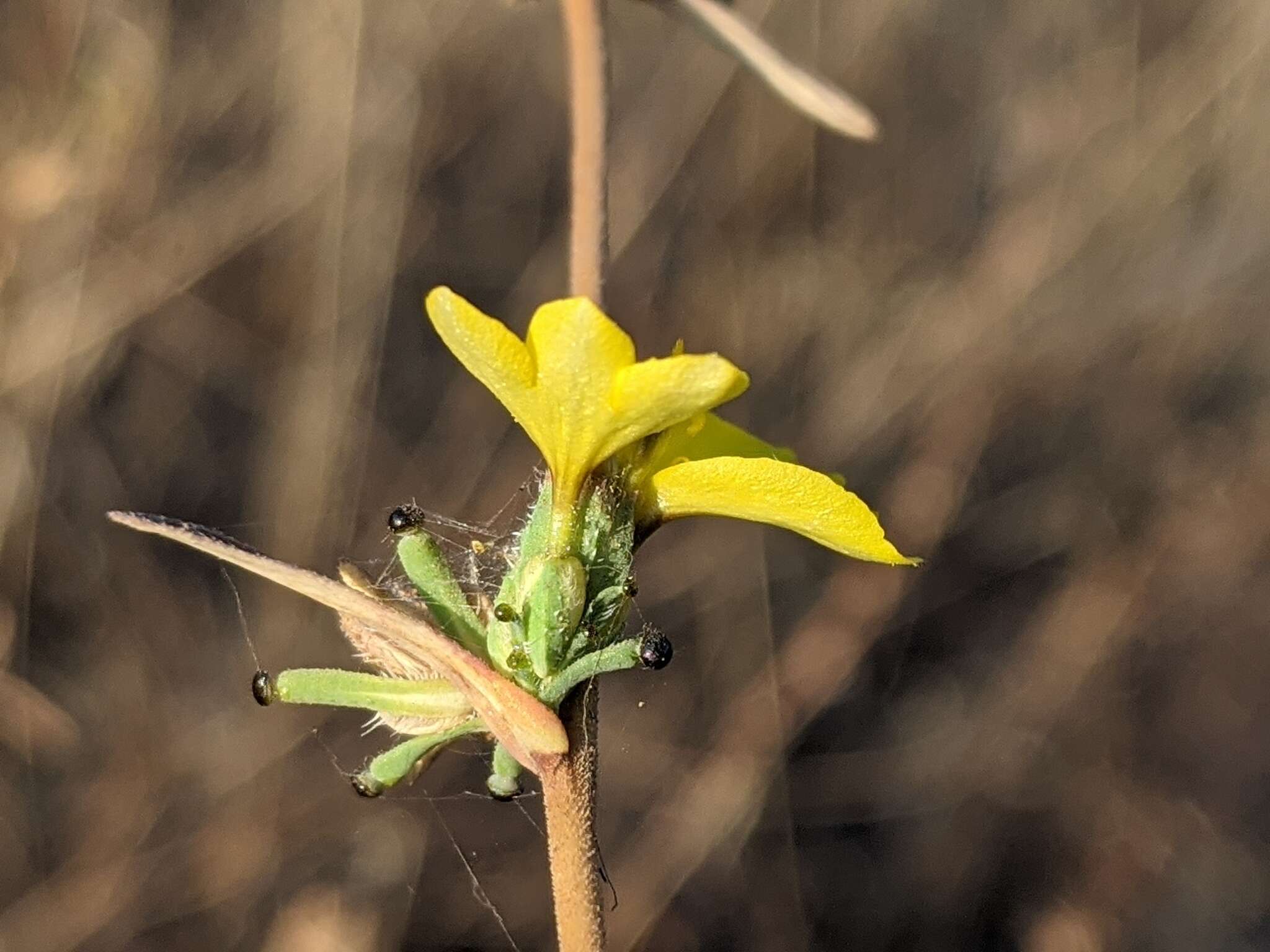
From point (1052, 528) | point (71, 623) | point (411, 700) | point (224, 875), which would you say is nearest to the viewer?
point (411, 700)

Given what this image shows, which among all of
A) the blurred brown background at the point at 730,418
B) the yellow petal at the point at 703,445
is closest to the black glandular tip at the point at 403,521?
the yellow petal at the point at 703,445

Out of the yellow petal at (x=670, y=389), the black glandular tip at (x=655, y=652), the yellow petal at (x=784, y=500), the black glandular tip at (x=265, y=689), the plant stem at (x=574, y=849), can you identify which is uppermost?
the yellow petal at (x=670, y=389)

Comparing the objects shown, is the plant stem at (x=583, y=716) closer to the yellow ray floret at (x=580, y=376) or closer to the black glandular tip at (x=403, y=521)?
the yellow ray floret at (x=580, y=376)

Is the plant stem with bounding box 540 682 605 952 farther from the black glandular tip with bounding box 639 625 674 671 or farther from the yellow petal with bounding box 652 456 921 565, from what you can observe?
the yellow petal with bounding box 652 456 921 565

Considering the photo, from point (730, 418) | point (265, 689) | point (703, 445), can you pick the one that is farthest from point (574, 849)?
point (730, 418)

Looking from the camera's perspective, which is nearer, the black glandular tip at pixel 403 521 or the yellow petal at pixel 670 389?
the yellow petal at pixel 670 389

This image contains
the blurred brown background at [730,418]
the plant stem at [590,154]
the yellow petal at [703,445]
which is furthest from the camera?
the blurred brown background at [730,418]

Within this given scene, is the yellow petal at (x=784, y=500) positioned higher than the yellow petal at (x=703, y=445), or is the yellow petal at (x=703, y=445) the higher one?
the yellow petal at (x=784, y=500)

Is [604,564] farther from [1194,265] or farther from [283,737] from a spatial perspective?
[1194,265]

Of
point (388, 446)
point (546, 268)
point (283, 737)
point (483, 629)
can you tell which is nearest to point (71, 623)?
point (283, 737)
